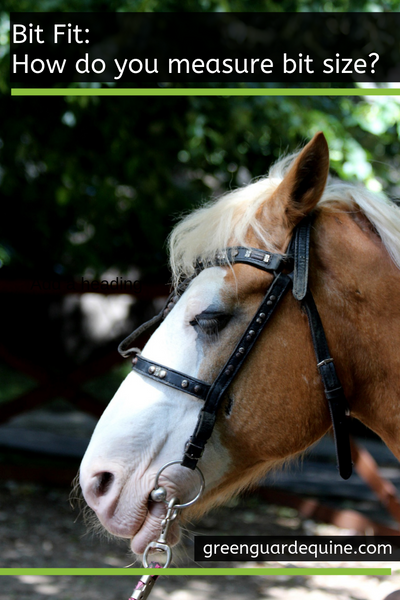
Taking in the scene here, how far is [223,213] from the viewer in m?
1.91

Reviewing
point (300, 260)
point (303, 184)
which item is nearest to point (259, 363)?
point (300, 260)

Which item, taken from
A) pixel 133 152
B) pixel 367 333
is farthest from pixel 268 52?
pixel 367 333

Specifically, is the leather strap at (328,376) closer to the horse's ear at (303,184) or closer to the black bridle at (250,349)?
the black bridle at (250,349)

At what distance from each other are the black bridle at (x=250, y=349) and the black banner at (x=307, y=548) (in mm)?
3122

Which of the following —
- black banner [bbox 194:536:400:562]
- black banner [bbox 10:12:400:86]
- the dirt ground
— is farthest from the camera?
black banner [bbox 194:536:400:562]

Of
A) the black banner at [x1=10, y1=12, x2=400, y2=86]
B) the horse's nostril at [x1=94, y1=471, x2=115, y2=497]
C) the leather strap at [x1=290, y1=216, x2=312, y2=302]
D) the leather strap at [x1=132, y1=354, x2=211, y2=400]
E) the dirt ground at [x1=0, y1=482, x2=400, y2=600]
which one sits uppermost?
the black banner at [x1=10, y1=12, x2=400, y2=86]

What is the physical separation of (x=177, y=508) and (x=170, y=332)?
1.94 feet

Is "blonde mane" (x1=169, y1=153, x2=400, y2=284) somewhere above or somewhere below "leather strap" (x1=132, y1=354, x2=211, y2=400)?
above

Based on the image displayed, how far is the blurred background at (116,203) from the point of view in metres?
4.13

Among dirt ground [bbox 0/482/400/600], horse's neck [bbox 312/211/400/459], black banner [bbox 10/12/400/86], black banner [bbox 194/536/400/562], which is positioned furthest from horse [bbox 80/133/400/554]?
black banner [bbox 194/536/400/562]

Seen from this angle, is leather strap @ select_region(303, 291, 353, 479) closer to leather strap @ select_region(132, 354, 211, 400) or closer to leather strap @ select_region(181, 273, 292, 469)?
leather strap @ select_region(181, 273, 292, 469)

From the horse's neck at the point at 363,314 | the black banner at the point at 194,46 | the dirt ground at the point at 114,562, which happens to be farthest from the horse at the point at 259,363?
the black banner at the point at 194,46

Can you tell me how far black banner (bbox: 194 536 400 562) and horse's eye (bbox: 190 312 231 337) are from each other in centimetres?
327

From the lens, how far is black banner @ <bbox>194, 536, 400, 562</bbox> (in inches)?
178
